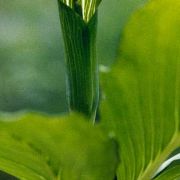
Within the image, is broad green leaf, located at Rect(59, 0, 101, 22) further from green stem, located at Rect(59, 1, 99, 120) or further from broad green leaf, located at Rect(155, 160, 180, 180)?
broad green leaf, located at Rect(155, 160, 180, 180)

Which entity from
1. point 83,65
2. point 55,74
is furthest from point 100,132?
point 55,74

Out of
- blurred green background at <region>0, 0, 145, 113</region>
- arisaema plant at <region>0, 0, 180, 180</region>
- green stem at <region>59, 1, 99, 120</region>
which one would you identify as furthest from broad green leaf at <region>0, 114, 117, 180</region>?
blurred green background at <region>0, 0, 145, 113</region>

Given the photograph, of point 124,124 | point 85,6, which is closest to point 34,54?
point 85,6

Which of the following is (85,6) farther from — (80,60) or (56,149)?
(56,149)

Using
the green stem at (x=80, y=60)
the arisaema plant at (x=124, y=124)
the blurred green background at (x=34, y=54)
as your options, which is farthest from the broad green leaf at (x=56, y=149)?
the blurred green background at (x=34, y=54)

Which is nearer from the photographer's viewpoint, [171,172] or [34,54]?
[171,172]

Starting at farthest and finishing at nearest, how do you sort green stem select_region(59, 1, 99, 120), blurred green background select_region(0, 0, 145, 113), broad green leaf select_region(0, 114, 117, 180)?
blurred green background select_region(0, 0, 145, 113) → green stem select_region(59, 1, 99, 120) → broad green leaf select_region(0, 114, 117, 180)
